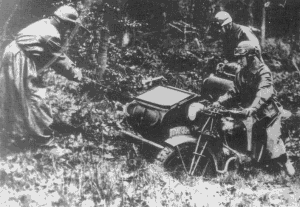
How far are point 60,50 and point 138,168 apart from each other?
2.02 meters

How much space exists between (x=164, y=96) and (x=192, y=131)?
63 centimetres

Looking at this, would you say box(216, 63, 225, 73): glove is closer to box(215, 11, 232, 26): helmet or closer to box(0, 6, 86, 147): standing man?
box(215, 11, 232, 26): helmet

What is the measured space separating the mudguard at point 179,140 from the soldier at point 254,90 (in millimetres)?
596

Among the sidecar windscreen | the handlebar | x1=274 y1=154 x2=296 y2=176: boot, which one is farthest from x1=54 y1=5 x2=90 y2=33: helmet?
x1=274 y1=154 x2=296 y2=176: boot

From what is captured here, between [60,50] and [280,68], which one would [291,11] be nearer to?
[280,68]

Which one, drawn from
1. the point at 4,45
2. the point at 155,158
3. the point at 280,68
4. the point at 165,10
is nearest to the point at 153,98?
the point at 155,158

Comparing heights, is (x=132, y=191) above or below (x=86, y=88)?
below

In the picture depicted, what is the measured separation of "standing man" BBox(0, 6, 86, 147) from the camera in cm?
495

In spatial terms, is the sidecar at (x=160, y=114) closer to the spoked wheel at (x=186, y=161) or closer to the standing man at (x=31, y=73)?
the spoked wheel at (x=186, y=161)

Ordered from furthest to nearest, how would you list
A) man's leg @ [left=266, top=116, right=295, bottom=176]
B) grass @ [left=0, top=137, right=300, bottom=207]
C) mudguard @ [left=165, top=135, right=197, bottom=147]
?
man's leg @ [left=266, top=116, right=295, bottom=176] → grass @ [left=0, top=137, right=300, bottom=207] → mudguard @ [left=165, top=135, right=197, bottom=147]

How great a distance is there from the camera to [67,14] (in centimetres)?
496

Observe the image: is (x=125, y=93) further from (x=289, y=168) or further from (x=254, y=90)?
(x=289, y=168)

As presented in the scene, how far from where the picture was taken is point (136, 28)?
5.01 metres

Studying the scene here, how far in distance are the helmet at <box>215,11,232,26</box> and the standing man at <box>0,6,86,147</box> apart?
6.58 ft
